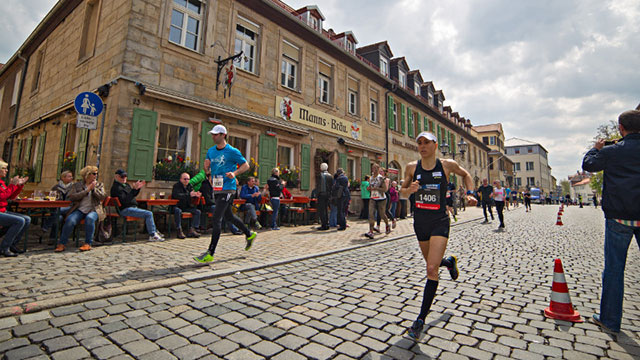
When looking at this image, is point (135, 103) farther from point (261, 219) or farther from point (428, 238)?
point (428, 238)

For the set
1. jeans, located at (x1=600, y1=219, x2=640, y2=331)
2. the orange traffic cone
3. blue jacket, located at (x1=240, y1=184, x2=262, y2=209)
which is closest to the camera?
jeans, located at (x1=600, y1=219, x2=640, y2=331)

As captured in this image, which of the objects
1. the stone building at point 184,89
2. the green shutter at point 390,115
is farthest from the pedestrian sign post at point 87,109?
the green shutter at point 390,115

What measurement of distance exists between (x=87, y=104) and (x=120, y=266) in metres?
4.41

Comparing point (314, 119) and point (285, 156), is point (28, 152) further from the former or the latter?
point (314, 119)

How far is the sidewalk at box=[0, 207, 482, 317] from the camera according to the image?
304cm

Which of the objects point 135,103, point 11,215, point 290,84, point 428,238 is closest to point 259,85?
point 290,84

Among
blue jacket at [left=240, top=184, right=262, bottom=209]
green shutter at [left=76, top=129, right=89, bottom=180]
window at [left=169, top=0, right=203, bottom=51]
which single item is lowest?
blue jacket at [left=240, top=184, right=262, bottom=209]

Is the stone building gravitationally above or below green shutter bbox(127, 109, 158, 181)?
A: above

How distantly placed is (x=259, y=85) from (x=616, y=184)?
10.7 meters

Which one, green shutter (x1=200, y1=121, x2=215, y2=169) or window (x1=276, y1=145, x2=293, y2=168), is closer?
green shutter (x1=200, y1=121, x2=215, y2=169)

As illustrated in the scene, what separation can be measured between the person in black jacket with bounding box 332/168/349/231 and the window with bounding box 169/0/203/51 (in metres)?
6.25

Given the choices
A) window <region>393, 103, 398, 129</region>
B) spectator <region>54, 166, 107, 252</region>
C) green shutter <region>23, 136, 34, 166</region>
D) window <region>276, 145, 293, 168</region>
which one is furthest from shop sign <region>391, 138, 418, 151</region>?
green shutter <region>23, 136, 34, 166</region>

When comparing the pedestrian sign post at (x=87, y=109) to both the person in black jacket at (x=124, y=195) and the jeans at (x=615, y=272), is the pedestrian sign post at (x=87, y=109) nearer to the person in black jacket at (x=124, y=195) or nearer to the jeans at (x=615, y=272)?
the person in black jacket at (x=124, y=195)

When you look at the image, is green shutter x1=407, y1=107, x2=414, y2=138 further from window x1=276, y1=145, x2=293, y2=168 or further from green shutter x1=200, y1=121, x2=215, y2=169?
green shutter x1=200, y1=121, x2=215, y2=169
